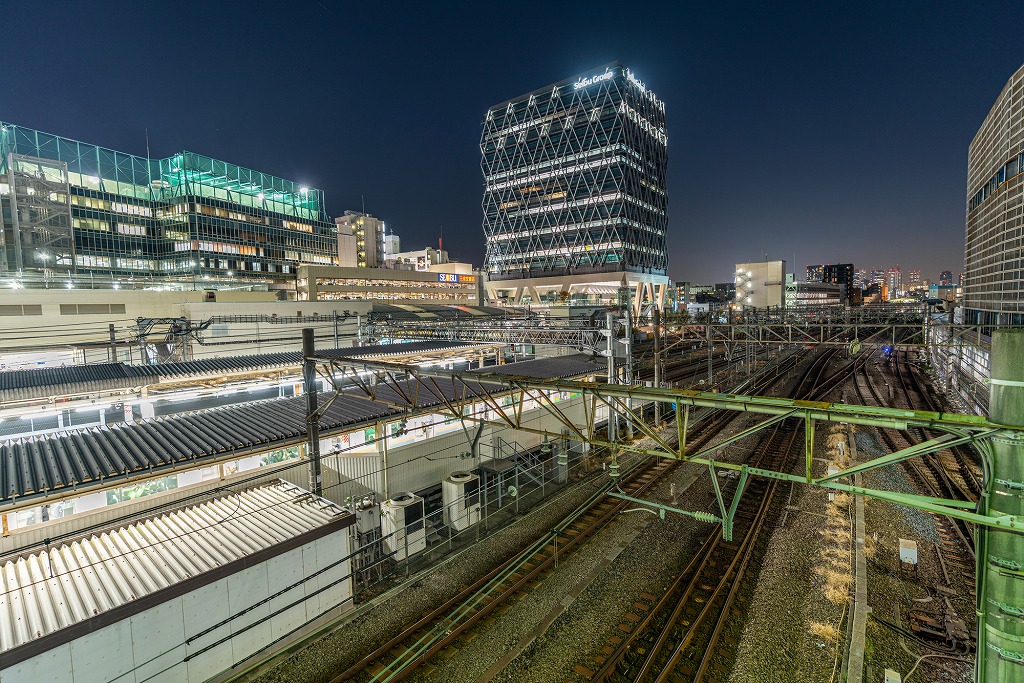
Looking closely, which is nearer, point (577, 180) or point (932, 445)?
point (932, 445)

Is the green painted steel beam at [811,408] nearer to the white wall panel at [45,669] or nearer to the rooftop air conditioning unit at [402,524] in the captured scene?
the rooftop air conditioning unit at [402,524]

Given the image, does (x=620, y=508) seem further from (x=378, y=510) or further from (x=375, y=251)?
(x=375, y=251)

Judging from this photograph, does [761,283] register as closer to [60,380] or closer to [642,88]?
[642,88]

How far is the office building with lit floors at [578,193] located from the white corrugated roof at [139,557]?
203 feet

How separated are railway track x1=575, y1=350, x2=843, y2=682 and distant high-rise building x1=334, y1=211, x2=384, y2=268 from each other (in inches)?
4103

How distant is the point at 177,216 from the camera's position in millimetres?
67062

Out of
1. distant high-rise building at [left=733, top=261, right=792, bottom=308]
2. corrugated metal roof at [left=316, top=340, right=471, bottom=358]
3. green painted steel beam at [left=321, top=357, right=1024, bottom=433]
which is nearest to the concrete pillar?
green painted steel beam at [left=321, top=357, right=1024, bottom=433]

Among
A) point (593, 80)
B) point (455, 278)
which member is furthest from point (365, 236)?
point (593, 80)

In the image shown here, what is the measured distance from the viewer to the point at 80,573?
7109 mm

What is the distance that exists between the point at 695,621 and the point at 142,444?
40.3 feet

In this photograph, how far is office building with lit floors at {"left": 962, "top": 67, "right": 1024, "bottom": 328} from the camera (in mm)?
32875

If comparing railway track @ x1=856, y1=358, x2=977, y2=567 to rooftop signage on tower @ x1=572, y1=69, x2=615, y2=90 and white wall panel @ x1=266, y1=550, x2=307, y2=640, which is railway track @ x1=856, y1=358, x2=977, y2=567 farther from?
rooftop signage on tower @ x1=572, y1=69, x2=615, y2=90

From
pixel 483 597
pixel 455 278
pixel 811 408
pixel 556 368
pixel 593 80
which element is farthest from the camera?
pixel 455 278

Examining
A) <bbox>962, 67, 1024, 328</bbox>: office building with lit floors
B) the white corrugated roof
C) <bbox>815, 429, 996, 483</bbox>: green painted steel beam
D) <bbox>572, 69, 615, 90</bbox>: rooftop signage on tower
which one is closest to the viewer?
<bbox>815, 429, 996, 483</bbox>: green painted steel beam
